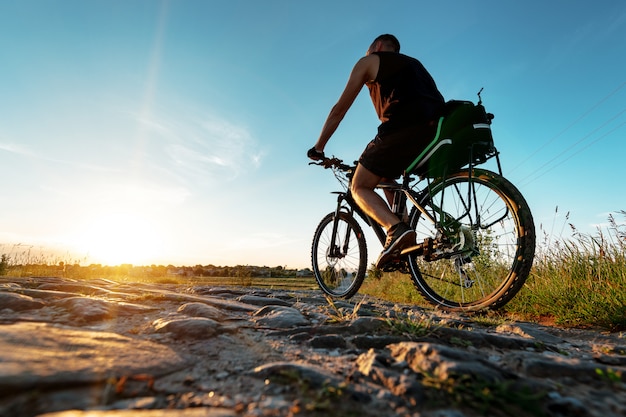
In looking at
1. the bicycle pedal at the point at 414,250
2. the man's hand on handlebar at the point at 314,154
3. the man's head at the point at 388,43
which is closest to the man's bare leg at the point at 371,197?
the bicycle pedal at the point at 414,250

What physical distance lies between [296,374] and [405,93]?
3.10m

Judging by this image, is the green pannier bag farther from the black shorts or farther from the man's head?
the man's head

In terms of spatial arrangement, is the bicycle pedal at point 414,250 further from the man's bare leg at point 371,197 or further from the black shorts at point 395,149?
the black shorts at point 395,149

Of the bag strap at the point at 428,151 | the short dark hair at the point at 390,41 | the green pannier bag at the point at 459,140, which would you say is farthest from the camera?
the short dark hair at the point at 390,41

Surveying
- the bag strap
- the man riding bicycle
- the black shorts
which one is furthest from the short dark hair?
the bag strap

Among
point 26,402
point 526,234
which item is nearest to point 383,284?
point 526,234

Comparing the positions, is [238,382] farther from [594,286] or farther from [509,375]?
[594,286]

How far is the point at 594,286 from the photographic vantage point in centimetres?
412

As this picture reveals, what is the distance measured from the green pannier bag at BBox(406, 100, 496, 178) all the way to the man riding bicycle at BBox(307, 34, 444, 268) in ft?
0.46

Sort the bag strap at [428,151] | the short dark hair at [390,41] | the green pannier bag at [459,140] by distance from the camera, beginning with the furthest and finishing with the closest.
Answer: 1. the short dark hair at [390,41]
2. the bag strap at [428,151]
3. the green pannier bag at [459,140]

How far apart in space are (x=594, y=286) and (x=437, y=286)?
9.95 feet

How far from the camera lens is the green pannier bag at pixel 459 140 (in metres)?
3.25

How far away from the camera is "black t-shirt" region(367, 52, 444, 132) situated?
3590 millimetres

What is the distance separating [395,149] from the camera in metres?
3.73
